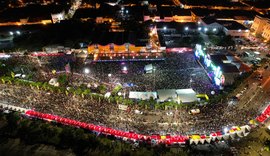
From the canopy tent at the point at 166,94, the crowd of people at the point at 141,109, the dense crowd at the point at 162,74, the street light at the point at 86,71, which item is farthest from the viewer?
the street light at the point at 86,71

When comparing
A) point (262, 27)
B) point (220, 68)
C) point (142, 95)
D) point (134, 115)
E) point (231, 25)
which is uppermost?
point (262, 27)

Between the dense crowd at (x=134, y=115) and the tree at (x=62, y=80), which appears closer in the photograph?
the dense crowd at (x=134, y=115)

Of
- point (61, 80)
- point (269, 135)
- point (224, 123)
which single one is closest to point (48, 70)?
point (61, 80)

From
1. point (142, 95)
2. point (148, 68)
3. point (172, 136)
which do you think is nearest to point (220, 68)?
point (148, 68)

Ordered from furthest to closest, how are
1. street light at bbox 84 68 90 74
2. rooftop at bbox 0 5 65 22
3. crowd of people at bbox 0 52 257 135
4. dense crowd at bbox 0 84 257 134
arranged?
rooftop at bbox 0 5 65 22 → street light at bbox 84 68 90 74 → crowd of people at bbox 0 52 257 135 → dense crowd at bbox 0 84 257 134

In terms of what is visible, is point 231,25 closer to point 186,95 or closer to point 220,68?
point 220,68

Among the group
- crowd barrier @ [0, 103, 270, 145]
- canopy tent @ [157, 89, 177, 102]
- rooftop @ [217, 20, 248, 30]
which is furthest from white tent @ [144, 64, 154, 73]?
rooftop @ [217, 20, 248, 30]

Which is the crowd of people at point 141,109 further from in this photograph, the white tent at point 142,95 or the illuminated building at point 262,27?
the illuminated building at point 262,27

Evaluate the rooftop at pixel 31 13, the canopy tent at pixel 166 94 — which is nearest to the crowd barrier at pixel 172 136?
the canopy tent at pixel 166 94

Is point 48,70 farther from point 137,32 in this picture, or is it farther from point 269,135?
point 269,135

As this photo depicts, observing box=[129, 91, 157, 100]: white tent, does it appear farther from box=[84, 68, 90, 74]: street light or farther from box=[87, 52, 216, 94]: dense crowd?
box=[84, 68, 90, 74]: street light

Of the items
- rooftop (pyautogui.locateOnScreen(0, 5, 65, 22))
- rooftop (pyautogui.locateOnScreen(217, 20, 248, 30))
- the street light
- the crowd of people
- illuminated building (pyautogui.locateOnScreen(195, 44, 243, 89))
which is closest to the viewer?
the crowd of people

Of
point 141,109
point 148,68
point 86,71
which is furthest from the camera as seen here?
point 86,71
